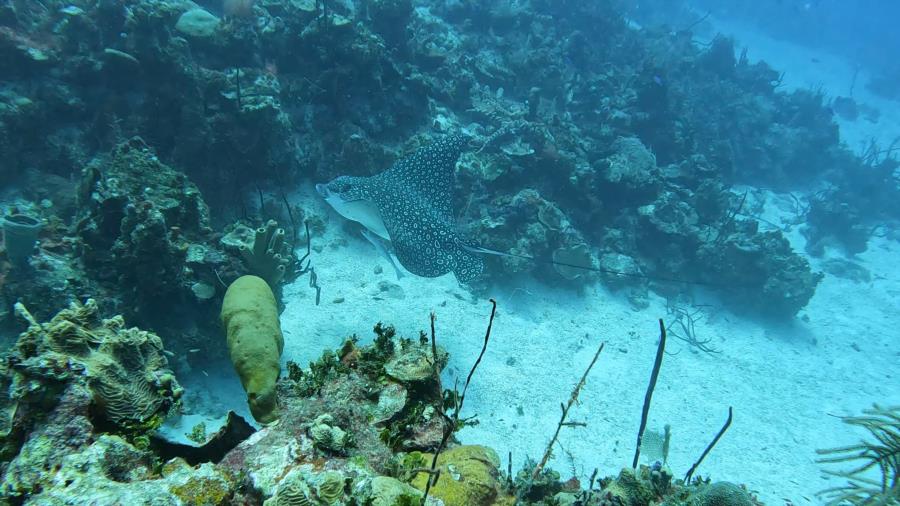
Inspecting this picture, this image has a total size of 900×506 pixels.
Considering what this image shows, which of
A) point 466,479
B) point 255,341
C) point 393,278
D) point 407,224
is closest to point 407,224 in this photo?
point 407,224

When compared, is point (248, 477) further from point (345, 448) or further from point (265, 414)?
point (265, 414)

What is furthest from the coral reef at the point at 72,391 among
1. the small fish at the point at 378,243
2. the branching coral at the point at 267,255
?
the small fish at the point at 378,243

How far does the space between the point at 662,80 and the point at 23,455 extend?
49.8 ft

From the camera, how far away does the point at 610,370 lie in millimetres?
6840

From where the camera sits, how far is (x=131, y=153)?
4746 millimetres

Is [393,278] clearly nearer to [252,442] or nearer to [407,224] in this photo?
[407,224]

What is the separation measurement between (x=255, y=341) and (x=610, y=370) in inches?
224

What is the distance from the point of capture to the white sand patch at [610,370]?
18.0ft

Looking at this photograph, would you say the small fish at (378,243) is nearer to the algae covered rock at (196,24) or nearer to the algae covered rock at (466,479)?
the algae covered rock at (466,479)

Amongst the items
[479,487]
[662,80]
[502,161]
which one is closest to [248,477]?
[479,487]

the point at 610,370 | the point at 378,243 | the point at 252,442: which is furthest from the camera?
the point at 610,370

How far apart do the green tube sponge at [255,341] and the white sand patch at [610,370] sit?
4.41ft

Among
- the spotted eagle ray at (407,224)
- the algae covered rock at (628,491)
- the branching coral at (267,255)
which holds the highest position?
the spotted eagle ray at (407,224)

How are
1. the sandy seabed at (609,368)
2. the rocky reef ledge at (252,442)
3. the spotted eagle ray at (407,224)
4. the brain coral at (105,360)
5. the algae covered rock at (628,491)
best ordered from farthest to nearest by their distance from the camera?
the spotted eagle ray at (407,224)
the sandy seabed at (609,368)
the algae covered rock at (628,491)
the brain coral at (105,360)
the rocky reef ledge at (252,442)
